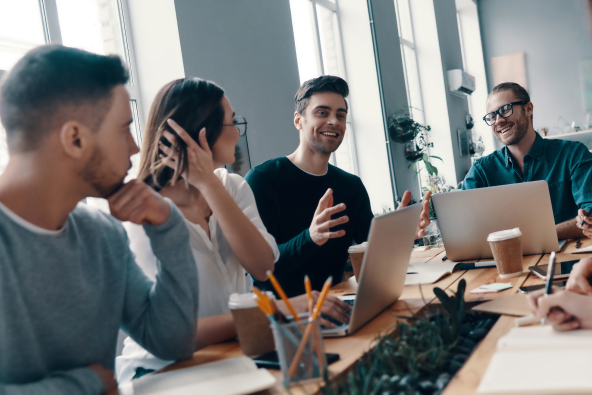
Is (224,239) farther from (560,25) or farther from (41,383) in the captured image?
(560,25)

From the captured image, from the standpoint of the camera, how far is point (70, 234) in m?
1.06

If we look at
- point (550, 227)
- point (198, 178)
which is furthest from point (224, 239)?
point (550, 227)

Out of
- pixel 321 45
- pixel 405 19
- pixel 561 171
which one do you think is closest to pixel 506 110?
pixel 561 171

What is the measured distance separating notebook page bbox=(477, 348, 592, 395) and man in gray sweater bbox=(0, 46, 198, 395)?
25.8 inches

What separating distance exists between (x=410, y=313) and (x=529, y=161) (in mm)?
1678

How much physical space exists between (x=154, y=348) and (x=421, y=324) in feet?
1.97

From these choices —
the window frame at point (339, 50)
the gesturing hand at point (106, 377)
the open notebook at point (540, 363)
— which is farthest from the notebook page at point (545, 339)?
the window frame at point (339, 50)

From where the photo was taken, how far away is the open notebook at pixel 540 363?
2.20 feet

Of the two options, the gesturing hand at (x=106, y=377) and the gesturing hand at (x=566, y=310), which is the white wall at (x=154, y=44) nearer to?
the gesturing hand at (x=106, y=377)

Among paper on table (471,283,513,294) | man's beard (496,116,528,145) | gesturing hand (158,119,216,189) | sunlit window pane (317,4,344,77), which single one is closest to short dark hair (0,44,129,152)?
gesturing hand (158,119,216,189)

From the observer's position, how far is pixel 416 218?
4.49 feet

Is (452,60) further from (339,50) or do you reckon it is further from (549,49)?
(339,50)

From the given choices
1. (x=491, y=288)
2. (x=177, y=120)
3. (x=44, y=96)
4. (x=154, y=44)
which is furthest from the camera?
(x=154, y=44)

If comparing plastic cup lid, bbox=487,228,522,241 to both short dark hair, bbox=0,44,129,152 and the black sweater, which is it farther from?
short dark hair, bbox=0,44,129,152
